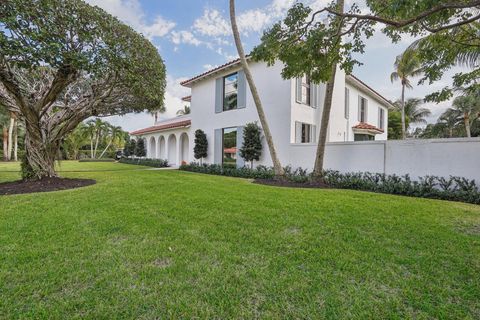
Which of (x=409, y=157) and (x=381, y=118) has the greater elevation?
(x=381, y=118)

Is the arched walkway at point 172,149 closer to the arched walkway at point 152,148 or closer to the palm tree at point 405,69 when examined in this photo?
the arched walkway at point 152,148

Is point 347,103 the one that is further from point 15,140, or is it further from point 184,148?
point 15,140

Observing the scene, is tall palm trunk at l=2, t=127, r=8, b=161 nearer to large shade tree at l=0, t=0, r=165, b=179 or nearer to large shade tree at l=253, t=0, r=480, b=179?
large shade tree at l=0, t=0, r=165, b=179

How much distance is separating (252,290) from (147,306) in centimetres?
99

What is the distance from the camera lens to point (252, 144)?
12.0 meters

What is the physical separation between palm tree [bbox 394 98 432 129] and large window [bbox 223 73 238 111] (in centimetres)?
2650

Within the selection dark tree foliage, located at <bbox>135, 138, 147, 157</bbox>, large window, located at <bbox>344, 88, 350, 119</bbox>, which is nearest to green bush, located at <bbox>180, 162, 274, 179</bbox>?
large window, located at <bbox>344, 88, 350, 119</bbox>

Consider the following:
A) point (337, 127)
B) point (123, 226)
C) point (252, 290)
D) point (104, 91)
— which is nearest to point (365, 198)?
point (252, 290)

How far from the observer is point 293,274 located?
8.54 feet

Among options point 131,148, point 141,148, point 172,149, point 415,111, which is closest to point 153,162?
point 172,149

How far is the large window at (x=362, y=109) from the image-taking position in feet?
54.0

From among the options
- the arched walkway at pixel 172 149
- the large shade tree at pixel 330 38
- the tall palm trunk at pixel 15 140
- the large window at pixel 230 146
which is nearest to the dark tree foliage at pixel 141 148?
the arched walkway at pixel 172 149

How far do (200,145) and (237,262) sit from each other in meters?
12.9

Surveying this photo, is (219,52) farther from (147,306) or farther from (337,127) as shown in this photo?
(147,306)
